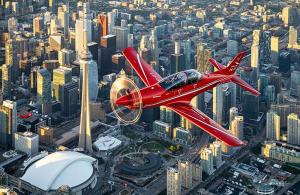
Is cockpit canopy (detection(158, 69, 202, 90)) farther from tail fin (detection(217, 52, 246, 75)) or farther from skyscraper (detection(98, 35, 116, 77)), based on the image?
skyscraper (detection(98, 35, 116, 77))

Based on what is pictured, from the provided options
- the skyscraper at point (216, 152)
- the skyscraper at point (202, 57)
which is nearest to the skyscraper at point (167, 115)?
the skyscraper at point (216, 152)

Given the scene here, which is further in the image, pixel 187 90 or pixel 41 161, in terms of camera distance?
pixel 41 161

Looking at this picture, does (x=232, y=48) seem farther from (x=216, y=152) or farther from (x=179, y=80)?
(x=179, y=80)

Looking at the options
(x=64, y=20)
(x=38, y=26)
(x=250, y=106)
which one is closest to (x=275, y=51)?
(x=250, y=106)

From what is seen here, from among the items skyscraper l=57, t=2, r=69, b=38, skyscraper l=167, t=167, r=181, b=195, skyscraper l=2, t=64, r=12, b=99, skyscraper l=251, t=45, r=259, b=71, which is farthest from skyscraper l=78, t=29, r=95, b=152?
skyscraper l=57, t=2, r=69, b=38

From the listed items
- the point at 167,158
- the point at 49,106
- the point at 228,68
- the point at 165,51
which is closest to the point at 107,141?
the point at 167,158

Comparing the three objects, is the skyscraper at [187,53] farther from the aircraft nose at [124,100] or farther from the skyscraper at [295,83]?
the aircraft nose at [124,100]

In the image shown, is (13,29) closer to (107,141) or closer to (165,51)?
(165,51)
